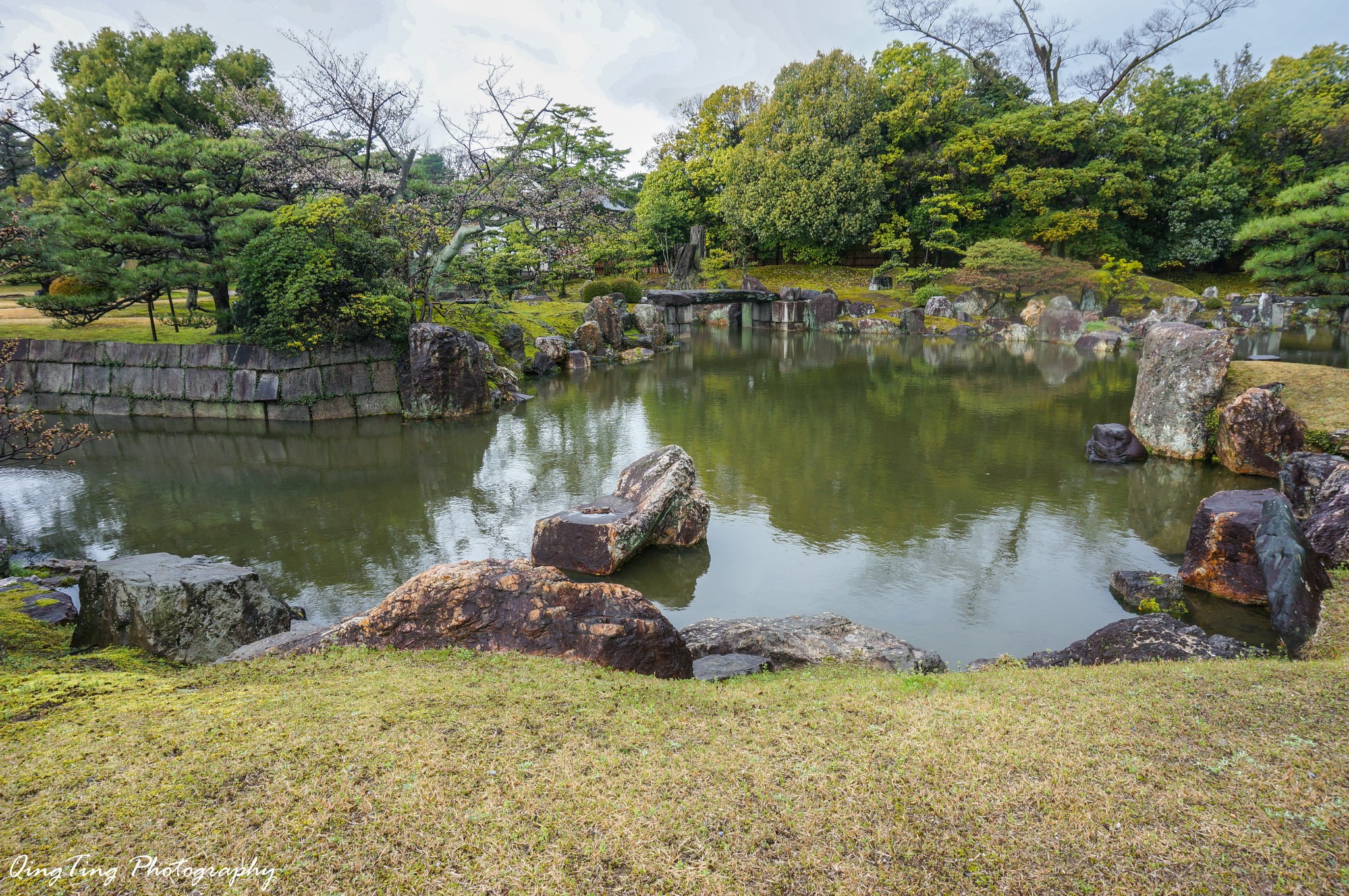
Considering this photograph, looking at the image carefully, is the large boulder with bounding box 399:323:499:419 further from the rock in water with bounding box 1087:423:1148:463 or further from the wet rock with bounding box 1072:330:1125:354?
the wet rock with bounding box 1072:330:1125:354

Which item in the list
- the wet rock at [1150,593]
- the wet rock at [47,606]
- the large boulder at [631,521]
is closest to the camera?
the wet rock at [47,606]

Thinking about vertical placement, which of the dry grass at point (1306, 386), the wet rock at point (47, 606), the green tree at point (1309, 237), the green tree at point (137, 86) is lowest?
the wet rock at point (47, 606)

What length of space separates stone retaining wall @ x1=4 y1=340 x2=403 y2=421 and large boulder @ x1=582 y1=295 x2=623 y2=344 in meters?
11.2

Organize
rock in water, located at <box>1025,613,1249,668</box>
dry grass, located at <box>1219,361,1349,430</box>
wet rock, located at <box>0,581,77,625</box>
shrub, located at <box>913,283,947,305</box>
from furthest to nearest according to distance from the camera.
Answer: shrub, located at <box>913,283,947,305</box>
dry grass, located at <box>1219,361,1349,430</box>
wet rock, located at <box>0,581,77,625</box>
rock in water, located at <box>1025,613,1249,668</box>

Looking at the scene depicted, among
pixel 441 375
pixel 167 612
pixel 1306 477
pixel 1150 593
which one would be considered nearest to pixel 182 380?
pixel 441 375

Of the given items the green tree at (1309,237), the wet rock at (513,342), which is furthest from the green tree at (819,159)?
the wet rock at (513,342)

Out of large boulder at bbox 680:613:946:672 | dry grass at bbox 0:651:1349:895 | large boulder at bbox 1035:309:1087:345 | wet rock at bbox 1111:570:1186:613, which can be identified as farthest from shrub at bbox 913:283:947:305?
dry grass at bbox 0:651:1349:895

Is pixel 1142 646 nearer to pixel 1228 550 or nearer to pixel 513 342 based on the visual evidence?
pixel 1228 550

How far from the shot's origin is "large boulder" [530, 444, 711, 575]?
858 cm

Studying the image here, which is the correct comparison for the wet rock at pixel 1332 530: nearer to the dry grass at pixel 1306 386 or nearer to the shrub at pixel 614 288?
the dry grass at pixel 1306 386

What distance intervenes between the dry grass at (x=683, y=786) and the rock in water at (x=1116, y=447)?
30.9 ft

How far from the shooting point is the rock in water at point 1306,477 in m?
8.86

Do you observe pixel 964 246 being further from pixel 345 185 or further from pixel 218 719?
pixel 218 719

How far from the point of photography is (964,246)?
4075cm
